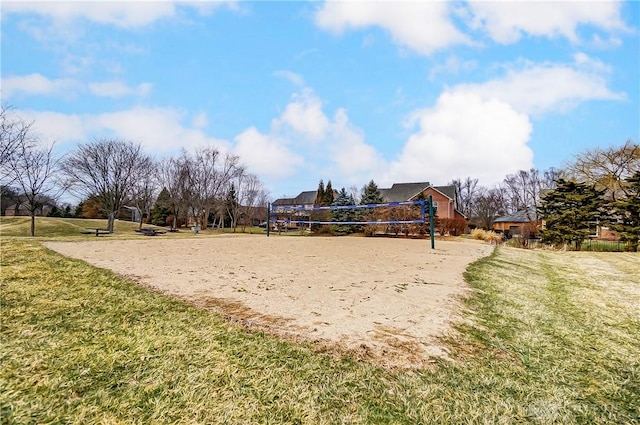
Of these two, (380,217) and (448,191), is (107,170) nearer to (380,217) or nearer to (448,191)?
(380,217)

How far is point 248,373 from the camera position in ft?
6.22

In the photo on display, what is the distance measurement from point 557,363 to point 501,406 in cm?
107

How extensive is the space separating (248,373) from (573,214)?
19906 mm

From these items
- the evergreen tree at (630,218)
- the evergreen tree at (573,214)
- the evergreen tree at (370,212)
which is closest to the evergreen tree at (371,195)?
the evergreen tree at (370,212)

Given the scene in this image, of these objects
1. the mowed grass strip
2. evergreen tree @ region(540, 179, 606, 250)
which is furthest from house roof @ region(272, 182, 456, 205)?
the mowed grass strip

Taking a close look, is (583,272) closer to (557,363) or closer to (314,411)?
(557,363)

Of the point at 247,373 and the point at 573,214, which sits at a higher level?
the point at 573,214

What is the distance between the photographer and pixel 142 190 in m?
30.0

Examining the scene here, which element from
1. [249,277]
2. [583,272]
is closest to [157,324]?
[249,277]

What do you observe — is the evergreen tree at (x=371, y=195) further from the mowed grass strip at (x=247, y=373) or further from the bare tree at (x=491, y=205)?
the bare tree at (x=491, y=205)

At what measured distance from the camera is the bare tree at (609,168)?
58.6 feet

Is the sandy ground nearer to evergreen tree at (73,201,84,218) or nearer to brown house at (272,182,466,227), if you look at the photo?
brown house at (272,182,466,227)

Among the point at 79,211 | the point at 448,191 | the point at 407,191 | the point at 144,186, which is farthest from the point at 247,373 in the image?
the point at 79,211

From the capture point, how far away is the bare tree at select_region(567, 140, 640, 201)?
1788 cm
